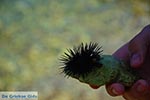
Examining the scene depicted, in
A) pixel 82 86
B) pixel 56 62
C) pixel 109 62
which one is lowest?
pixel 109 62

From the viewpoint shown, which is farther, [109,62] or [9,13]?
[9,13]

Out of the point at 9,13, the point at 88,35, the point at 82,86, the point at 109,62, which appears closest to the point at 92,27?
the point at 88,35

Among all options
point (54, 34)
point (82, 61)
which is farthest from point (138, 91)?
point (54, 34)

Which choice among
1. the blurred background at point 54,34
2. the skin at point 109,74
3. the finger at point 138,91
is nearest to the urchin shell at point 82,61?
the skin at point 109,74

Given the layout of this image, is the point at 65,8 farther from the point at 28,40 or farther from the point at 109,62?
the point at 109,62

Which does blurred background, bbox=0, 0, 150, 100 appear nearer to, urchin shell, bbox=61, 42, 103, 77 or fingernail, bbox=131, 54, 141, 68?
fingernail, bbox=131, 54, 141, 68

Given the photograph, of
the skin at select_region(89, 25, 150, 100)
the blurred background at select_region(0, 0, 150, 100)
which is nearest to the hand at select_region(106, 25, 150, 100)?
the skin at select_region(89, 25, 150, 100)

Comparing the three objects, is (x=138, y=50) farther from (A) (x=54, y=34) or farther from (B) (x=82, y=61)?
(A) (x=54, y=34)
